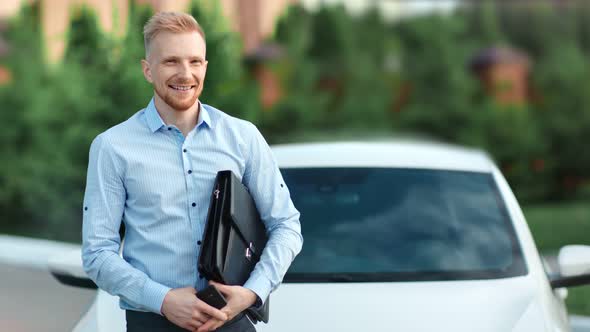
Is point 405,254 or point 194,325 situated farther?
point 405,254

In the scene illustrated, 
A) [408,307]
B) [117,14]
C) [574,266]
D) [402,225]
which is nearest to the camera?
[408,307]

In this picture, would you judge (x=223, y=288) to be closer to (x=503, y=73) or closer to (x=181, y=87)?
(x=181, y=87)

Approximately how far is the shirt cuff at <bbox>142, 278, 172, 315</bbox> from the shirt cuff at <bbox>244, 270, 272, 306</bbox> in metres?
0.20

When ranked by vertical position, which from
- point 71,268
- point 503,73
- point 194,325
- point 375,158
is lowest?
point 503,73

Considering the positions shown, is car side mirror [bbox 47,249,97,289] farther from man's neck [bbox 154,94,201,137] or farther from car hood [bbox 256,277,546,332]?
man's neck [bbox 154,94,201,137]

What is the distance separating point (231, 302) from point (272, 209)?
11.6 inches

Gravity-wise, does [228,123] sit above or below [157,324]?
above

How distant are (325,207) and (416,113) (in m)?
29.0

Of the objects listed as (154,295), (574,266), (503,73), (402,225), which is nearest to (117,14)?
(402,225)

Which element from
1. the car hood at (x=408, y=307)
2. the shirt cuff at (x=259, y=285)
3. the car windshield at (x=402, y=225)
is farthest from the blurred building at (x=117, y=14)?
the shirt cuff at (x=259, y=285)

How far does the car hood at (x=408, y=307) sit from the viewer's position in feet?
9.42

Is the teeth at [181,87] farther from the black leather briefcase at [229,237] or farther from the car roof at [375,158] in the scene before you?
the car roof at [375,158]

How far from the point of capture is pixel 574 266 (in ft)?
11.5

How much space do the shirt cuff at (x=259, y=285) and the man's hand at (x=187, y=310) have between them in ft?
0.39
